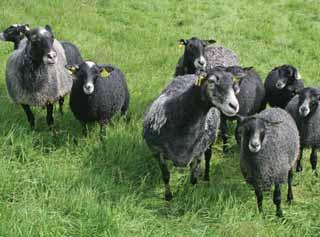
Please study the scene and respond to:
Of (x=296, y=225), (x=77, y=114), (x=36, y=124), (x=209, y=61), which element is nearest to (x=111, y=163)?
(x=77, y=114)

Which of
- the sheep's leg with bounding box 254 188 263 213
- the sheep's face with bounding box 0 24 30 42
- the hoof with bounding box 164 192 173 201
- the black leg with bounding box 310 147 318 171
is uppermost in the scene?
the sheep's face with bounding box 0 24 30 42

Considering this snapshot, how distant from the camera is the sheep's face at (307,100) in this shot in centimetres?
577

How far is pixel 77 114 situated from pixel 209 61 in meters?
2.49

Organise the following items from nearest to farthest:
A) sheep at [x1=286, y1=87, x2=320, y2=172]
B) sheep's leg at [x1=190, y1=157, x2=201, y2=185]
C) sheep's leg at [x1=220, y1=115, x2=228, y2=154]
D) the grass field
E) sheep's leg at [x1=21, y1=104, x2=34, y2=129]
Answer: the grass field
sheep's leg at [x1=190, y1=157, x2=201, y2=185]
sheep at [x1=286, y1=87, x2=320, y2=172]
sheep's leg at [x1=21, y1=104, x2=34, y2=129]
sheep's leg at [x1=220, y1=115, x2=228, y2=154]

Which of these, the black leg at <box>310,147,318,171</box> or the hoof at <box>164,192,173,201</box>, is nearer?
the hoof at <box>164,192,173,201</box>

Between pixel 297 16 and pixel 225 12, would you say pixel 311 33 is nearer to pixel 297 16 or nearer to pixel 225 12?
pixel 297 16

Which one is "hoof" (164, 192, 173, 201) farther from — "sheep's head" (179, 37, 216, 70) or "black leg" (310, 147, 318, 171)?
"sheep's head" (179, 37, 216, 70)

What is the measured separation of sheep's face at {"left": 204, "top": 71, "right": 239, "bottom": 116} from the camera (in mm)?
4504

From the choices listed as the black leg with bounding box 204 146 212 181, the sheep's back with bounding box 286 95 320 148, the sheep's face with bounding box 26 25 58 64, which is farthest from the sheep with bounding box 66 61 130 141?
the sheep's back with bounding box 286 95 320 148

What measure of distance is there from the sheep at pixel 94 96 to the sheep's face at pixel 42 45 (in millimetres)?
390

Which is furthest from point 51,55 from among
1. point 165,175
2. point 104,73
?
point 165,175

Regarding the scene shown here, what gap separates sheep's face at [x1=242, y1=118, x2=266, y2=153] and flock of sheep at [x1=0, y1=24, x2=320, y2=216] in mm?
10

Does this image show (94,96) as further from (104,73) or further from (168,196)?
(168,196)

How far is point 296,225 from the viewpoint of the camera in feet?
16.5
